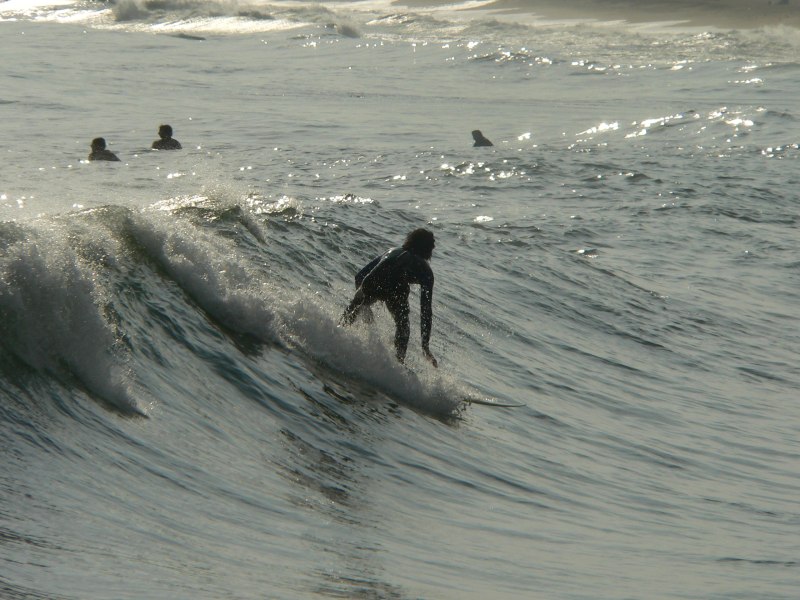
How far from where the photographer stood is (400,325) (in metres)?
10.3

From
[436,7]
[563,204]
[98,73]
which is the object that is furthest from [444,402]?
[436,7]

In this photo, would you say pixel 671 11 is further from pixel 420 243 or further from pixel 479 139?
pixel 420 243

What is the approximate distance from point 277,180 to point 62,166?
3.84 m

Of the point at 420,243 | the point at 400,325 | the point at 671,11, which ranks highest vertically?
the point at 671,11

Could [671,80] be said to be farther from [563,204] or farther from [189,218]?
[189,218]

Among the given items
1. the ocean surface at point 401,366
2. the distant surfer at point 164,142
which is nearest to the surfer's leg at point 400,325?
the ocean surface at point 401,366

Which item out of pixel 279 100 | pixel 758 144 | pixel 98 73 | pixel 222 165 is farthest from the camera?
pixel 98 73

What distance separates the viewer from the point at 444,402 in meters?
10.4

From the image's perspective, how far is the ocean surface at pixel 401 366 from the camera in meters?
6.75

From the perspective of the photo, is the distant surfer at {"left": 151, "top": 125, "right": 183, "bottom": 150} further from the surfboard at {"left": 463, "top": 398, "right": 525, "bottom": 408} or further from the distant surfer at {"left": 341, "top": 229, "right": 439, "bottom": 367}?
the distant surfer at {"left": 341, "top": 229, "right": 439, "bottom": 367}

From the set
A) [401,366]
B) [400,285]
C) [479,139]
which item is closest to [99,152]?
[479,139]

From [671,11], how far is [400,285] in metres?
45.8

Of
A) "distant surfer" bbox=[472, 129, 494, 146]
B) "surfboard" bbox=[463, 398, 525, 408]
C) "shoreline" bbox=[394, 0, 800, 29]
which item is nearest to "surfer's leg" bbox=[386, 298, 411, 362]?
"surfboard" bbox=[463, 398, 525, 408]

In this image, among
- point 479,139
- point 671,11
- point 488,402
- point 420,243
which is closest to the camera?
point 420,243
